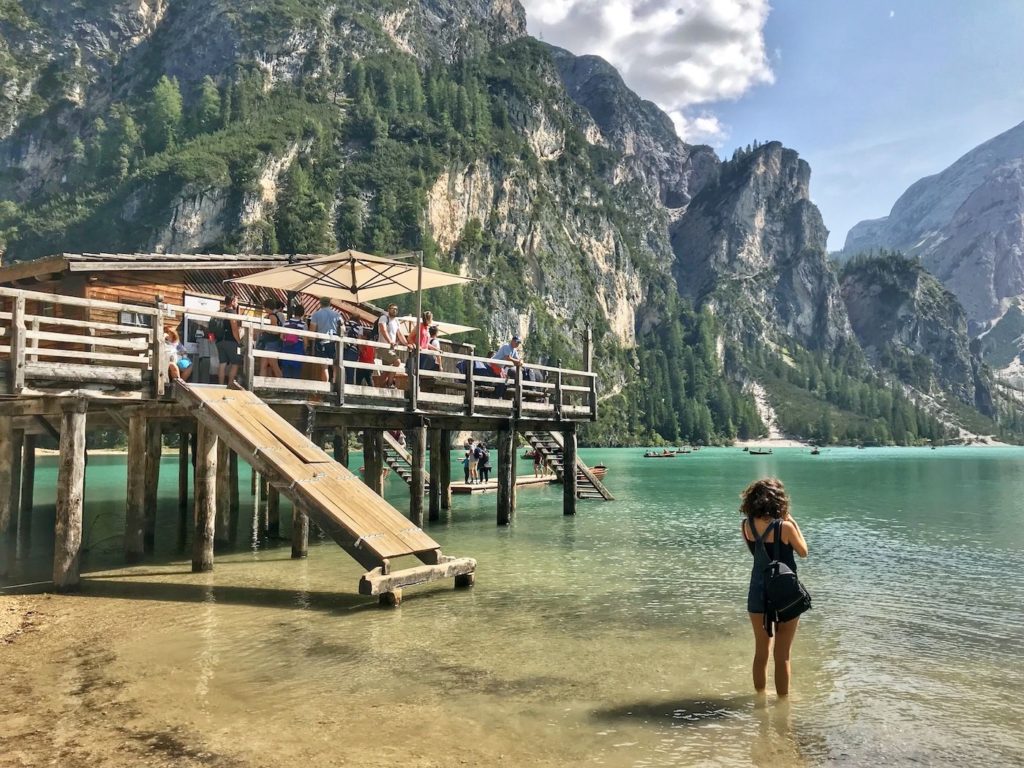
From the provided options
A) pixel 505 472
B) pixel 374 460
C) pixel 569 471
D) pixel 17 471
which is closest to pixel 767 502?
pixel 374 460

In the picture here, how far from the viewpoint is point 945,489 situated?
5022 cm

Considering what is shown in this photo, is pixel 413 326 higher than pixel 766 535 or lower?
higher

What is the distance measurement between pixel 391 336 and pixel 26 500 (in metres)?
14.0

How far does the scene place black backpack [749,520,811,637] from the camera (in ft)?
23.4

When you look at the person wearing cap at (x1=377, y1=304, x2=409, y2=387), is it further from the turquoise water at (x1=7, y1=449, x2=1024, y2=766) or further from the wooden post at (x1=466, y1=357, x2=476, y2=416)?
the turquoise water at (x1=7, y1=449, x2=1024, y2=766)

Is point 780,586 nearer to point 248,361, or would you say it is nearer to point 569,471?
point 248,361

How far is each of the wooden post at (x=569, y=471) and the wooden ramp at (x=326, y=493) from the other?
1441cm

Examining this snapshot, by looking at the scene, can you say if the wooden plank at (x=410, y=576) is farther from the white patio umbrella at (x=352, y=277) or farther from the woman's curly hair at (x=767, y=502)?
the white patio umbrella at (x=352, y=277)

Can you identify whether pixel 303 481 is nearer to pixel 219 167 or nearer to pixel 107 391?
pixel 107 391

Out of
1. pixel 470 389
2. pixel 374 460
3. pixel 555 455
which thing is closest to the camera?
pixel 374 460

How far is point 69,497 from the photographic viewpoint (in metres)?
12.4

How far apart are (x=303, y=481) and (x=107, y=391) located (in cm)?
396

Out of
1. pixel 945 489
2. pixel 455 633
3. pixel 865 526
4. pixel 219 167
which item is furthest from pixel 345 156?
pixel 455 633


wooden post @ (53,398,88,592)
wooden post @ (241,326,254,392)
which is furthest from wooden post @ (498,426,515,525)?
wooden post @ (53,398,88,592)
